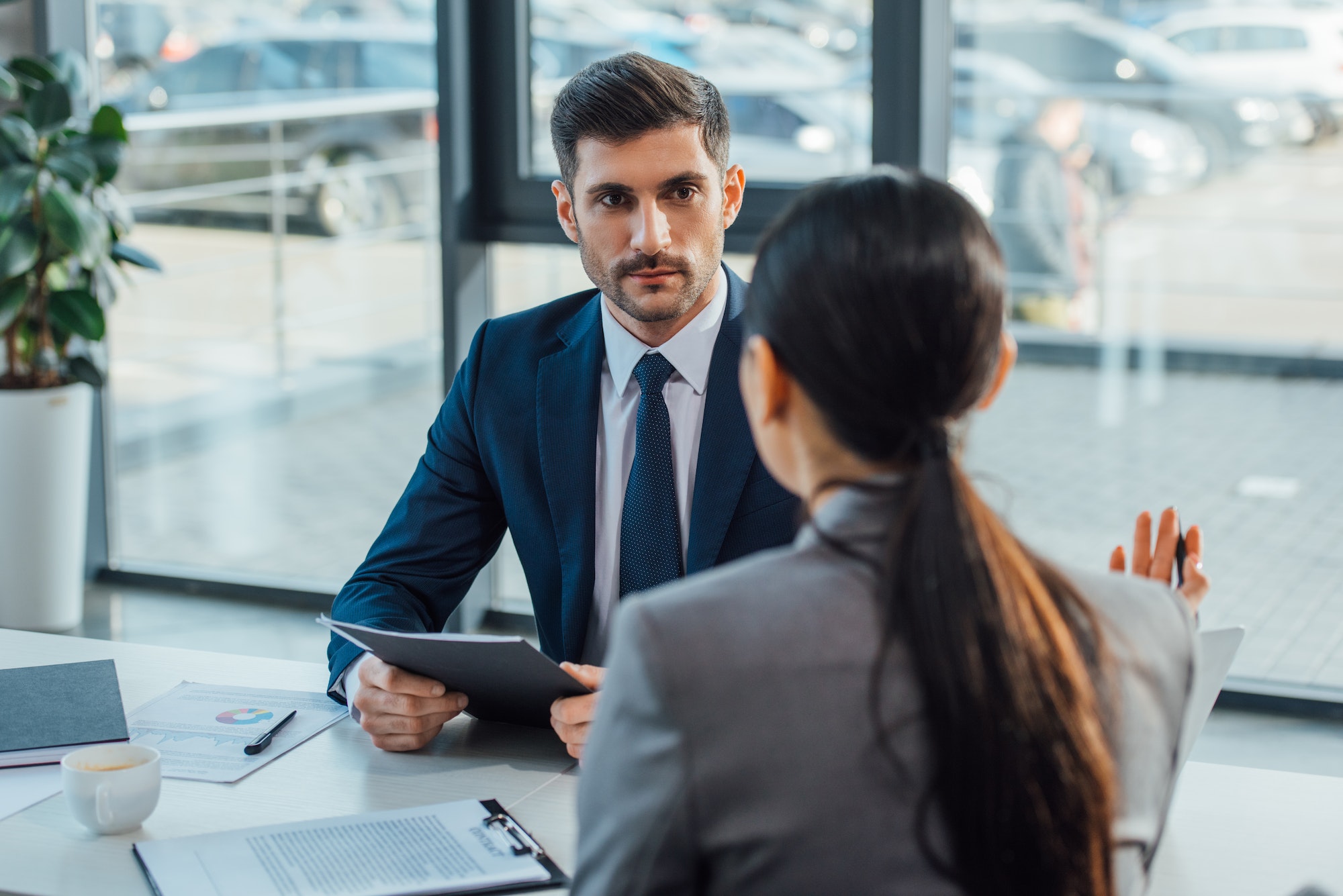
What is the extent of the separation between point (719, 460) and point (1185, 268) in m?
1.99

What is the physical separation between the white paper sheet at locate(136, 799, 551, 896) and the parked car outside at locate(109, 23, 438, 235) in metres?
2.58

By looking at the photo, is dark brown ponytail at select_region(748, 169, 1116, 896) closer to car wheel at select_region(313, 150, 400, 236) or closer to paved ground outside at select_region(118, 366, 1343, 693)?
paved ground outside at select_region(118, 366, 1343, 693)

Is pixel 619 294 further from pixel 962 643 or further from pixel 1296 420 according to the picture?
pixel 1296 420

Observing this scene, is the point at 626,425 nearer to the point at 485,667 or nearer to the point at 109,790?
the point at 485,667

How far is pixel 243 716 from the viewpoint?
155 cm

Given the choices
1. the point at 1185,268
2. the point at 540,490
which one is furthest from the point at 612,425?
the point at 1185,268

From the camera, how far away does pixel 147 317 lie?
13.2ft

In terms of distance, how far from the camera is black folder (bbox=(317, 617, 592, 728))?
1.33m

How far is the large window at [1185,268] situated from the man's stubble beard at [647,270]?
1.64 metres

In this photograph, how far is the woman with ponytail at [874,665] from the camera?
2.63ft

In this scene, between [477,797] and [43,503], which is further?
[43,503]

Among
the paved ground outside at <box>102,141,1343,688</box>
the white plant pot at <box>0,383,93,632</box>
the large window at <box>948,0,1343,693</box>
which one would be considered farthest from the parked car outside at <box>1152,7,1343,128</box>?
the white plant pot at <box>0,383,93,632</box>

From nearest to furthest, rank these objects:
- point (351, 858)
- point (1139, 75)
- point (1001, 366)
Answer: point (1001, 366) → point (351, 858) → point (1139, 75)

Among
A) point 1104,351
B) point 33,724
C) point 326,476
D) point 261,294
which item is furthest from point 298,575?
point 33,724
